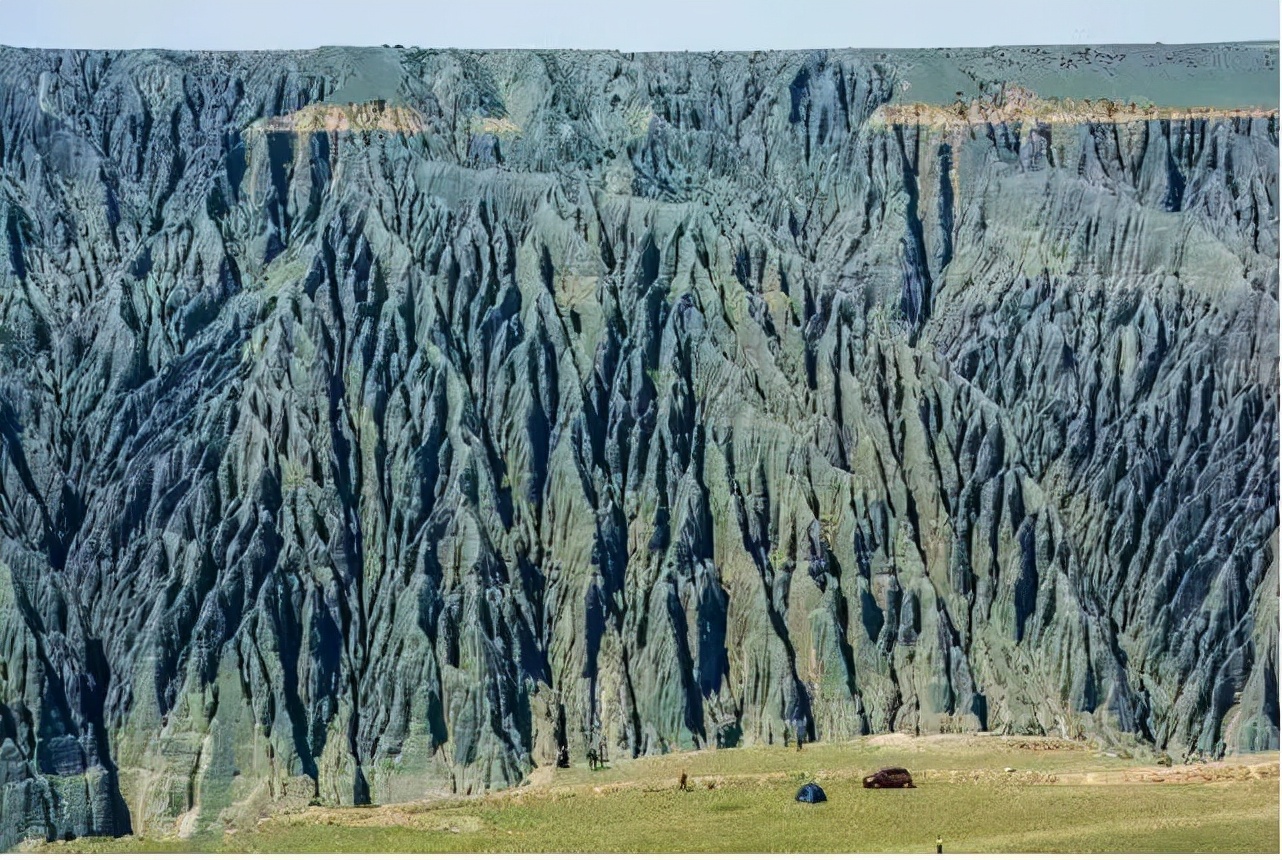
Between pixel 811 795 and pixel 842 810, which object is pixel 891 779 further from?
pixel 811 795

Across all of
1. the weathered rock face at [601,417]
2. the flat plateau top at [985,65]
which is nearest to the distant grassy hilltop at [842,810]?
the weathered rock face at [601,417]

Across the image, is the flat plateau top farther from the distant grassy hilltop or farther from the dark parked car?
the dark parked car

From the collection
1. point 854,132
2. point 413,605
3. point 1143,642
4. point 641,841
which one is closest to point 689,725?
point 641,841

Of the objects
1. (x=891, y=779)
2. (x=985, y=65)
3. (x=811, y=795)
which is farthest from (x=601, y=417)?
(x=985, y=65)

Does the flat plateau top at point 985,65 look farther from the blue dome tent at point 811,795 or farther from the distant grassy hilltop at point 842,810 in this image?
the blue dome tent at point 811,795

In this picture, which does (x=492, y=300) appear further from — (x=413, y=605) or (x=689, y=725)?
(x=689, y=725)

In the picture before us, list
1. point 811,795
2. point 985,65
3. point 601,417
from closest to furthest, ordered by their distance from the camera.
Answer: point 811,795
point 985,65
point 601,417
